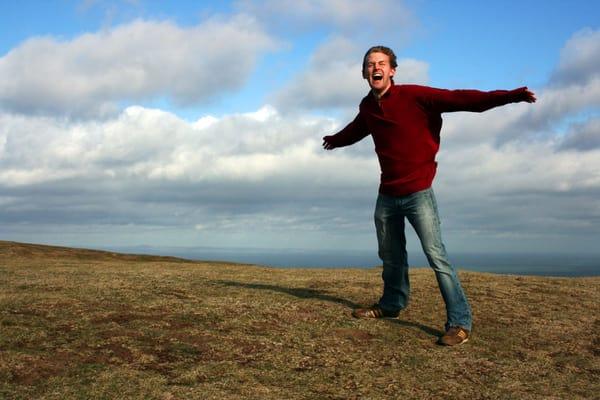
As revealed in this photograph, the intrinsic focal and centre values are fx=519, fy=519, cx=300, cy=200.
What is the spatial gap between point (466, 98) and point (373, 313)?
334cm

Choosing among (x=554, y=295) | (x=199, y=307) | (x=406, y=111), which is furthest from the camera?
(x=554, y=295)

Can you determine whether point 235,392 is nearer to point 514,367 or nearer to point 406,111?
point 514,367

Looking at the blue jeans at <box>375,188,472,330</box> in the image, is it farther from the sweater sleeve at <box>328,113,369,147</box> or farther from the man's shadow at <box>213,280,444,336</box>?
the sweater sleeve at <box>328,113,369,147</box>

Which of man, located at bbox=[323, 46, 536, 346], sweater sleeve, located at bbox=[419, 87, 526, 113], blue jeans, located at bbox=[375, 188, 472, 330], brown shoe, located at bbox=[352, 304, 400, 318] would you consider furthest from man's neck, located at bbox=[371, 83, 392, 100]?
brown shoe, located at bbox=[352, 304, 400, 318]

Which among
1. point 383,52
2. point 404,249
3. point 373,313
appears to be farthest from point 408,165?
point 373,313

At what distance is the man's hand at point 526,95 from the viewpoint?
6398mm

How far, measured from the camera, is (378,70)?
24.0 feet

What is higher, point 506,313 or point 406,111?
point 406,111

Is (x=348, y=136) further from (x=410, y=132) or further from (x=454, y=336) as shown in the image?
(x=454, y=336)

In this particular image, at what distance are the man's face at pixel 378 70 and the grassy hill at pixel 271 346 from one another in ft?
11.2

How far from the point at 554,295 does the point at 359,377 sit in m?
6.89

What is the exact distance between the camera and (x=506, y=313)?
854 centimetres

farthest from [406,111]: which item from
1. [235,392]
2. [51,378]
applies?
[51,378]

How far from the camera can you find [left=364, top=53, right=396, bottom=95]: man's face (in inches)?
288
